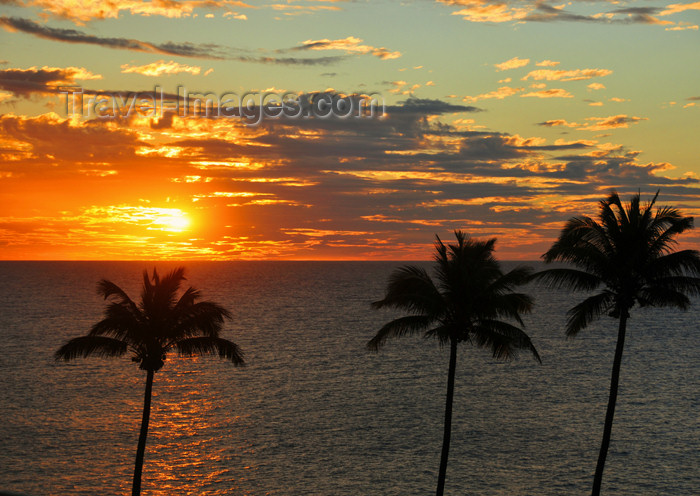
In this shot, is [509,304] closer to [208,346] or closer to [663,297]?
[663,297]

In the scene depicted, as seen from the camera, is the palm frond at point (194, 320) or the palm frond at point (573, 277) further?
the palm frond at point (194, 320)

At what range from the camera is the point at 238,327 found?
157000 mm

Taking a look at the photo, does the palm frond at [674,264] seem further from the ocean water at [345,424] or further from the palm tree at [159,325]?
the ocean water at [345,424]

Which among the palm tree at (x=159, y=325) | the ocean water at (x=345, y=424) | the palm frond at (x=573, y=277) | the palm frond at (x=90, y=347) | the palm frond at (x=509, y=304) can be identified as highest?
the palm frond at (x=573, y=277)

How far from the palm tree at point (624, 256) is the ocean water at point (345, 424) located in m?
24.5

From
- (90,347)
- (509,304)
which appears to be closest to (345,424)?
(90,347)

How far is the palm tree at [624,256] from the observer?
33156 millimetres

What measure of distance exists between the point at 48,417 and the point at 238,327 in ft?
279

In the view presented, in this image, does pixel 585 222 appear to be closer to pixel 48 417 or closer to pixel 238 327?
pixel 48 417

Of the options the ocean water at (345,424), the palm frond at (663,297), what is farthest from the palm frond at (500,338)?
the ocean water at (345,424)

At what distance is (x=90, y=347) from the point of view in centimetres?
3484

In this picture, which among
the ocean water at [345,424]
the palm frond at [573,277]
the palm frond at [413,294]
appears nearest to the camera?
the palm frond at [573,277]

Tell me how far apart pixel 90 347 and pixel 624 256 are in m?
26.1

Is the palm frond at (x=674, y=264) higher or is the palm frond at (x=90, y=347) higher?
the palm frond at (x=674, y=264)
